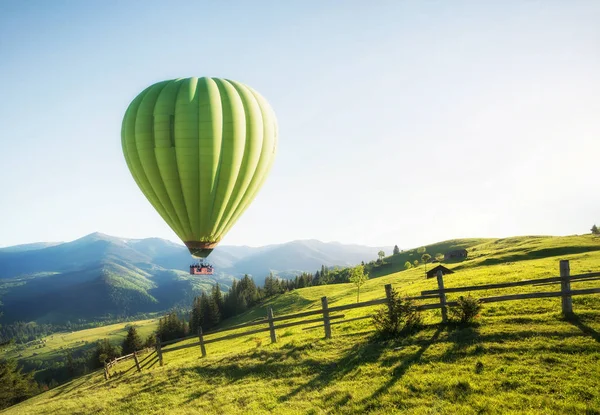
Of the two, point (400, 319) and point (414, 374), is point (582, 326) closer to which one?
point (400, 319)

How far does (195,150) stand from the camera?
22844 millimetres

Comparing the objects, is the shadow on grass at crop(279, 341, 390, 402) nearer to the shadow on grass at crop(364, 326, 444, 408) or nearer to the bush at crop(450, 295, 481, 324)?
the shadow on grass at crop(364, 326, 444, 408)

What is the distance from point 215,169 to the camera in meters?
23.3

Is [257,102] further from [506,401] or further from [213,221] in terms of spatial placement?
[506,401]

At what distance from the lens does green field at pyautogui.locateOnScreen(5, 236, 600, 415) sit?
30.5 ft

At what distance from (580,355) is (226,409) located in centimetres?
1176

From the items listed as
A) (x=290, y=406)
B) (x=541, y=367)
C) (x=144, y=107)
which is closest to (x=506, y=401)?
(x=541, y=367)

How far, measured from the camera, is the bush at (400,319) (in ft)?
49.8

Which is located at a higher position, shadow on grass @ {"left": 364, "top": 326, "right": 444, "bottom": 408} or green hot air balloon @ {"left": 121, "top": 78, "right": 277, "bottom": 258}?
green hot air balloon @ {"left": 121, "top": 78, "right": 277, "bottom": 258}

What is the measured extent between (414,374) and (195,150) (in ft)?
60.6

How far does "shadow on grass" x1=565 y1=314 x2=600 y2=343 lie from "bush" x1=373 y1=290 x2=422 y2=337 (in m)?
5.60

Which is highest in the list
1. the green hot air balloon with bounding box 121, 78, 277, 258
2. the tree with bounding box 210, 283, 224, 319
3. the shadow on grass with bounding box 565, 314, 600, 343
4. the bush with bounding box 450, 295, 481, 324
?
the green hot air balloon with bounding box 121, 78, 277, 258

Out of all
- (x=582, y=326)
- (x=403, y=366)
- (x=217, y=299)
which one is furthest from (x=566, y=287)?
(x=217, y=299)

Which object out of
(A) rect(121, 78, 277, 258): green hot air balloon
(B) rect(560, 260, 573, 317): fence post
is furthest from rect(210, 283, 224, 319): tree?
(B) rect(560, 260, 573, 317): fence post
